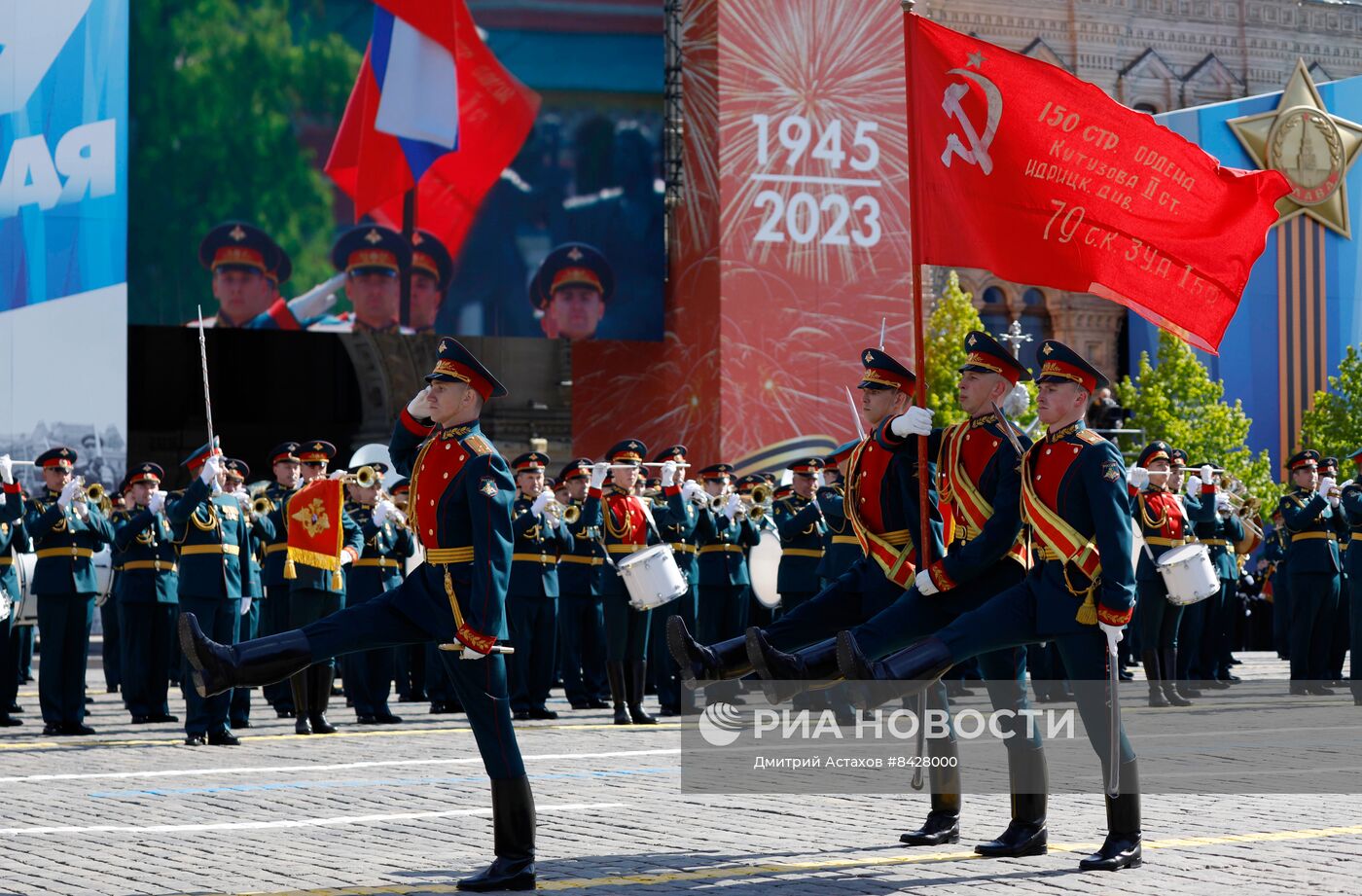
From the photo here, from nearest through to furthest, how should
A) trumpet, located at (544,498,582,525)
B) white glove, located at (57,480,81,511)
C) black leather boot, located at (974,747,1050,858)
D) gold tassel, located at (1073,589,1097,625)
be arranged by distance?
gold tassel, located at (1073,589,1097,625)
black leather boot, located at (974,747,1050,858)
white glove, located at (57,480,81,511)
trumpet, located at (544,498,582,525)

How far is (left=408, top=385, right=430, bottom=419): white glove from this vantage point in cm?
743

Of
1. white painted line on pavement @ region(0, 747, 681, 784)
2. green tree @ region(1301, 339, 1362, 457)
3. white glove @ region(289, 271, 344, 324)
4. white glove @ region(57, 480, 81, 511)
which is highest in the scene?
white glove @ region(289, 271, 344, 324)

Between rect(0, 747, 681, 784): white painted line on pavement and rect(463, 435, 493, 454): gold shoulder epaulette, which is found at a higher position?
rect(463, 435, 493, 454): gold shoulder epaulette

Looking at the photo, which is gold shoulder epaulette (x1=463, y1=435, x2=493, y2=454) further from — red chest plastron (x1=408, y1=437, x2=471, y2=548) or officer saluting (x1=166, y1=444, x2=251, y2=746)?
officer saluting (x1=166, y1=444, x2=251, y2=746)

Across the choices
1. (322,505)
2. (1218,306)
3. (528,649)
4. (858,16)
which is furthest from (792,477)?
(858,16)

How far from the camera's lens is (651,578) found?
13984 mm

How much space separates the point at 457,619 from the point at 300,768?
14.3 feet

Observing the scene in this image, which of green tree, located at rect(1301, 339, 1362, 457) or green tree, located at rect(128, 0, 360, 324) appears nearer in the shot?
green tree, located at rect(128, 0, 360, 324)

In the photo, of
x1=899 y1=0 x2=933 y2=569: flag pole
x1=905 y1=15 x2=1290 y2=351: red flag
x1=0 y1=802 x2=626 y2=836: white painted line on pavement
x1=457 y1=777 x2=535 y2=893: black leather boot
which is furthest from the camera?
x1=905 y1=15 x2=1290 y2=351: red flag

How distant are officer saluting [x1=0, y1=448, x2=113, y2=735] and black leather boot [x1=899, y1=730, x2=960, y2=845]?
25.1 ft

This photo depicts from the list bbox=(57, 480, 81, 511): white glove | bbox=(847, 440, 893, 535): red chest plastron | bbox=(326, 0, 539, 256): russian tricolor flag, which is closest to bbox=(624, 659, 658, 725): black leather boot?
bbox=(57, 480, 81, 511): white glove

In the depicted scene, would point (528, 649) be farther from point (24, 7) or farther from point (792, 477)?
point (24, 7)

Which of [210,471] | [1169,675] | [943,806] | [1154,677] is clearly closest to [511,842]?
[943,806]

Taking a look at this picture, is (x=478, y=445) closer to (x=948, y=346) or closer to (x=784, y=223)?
(x=784, y=223)
